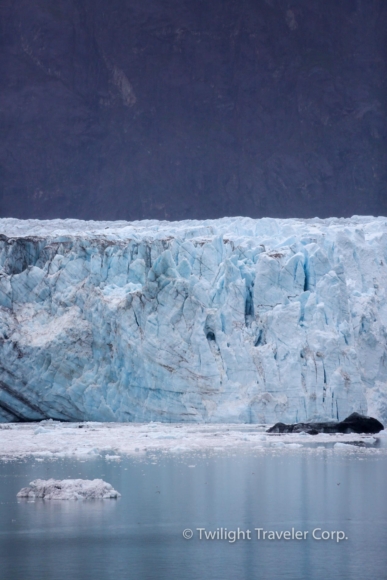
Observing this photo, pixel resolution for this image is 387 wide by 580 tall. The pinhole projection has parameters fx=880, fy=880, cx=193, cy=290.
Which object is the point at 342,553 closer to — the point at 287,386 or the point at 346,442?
the point at 346,442

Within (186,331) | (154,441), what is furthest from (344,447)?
(186,331)

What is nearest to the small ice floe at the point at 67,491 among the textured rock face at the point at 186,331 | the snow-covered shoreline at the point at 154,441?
the snow-covered shoreline at the point at 154,441

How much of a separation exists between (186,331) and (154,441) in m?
A: 4.04

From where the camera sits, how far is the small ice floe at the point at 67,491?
7.25m

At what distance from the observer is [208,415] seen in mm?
15219

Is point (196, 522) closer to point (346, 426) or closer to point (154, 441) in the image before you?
point (154, 441)

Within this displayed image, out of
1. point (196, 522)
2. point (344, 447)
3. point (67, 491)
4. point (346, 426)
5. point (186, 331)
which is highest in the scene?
point (186, 331)

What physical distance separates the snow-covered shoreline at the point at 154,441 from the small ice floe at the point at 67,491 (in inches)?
101

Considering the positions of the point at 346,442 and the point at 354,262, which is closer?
the point at 346,442

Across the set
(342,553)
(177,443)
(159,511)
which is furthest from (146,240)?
(342,553)

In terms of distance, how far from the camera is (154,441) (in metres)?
11.9

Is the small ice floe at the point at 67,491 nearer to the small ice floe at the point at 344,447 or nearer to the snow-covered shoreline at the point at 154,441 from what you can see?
the snow-covered shoreline at the point at 154,441

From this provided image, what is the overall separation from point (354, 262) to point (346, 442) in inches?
242

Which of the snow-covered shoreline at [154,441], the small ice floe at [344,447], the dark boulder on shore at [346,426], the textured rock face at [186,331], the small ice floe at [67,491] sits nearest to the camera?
the small ice floe at [67,491]
